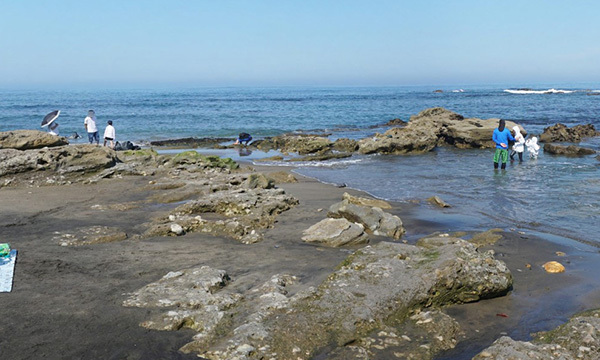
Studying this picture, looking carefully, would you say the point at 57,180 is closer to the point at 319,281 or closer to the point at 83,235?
the point at 83,235

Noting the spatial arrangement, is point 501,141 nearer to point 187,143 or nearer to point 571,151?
point 571,151

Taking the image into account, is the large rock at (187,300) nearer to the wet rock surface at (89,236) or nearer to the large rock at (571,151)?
the wet rock surface at (89,236)

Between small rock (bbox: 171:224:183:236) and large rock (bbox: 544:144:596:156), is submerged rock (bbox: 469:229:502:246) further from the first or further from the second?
large rock (bbox: 544:144:596:156)

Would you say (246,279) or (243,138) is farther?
(243,138)

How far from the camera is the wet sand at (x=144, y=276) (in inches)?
195

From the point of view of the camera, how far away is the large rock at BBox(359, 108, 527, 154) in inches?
926

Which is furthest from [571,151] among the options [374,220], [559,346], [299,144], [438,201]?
[559,346]

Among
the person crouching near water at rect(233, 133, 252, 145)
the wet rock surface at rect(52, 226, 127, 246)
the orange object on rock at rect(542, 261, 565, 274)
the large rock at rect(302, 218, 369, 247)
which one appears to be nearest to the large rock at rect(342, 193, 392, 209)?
the large rock at rect(302, 218, 369, 247)

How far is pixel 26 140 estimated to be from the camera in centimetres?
1638

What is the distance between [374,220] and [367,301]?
392cm

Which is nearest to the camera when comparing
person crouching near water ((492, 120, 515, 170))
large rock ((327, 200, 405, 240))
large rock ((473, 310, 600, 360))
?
large rock ((473, 310, 600, 360))

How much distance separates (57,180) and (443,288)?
12.2 metres

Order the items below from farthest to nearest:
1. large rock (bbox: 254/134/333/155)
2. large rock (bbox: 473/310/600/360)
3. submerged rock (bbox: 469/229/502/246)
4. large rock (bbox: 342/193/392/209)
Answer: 1. large rock (bbox: 254/134/333/155)
2. large rock (bbox: 342/193/392/209)
3. submerged rock (bbox: 469/229/502/246)
4. large rock (bbox: 473/310/600/360)

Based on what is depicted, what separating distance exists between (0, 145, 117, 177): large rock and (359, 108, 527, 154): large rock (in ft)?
39.7
